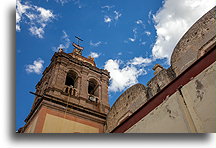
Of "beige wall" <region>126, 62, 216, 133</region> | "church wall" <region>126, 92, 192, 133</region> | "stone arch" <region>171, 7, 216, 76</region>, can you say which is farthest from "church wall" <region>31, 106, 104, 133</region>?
"beige wall" <region>126, 62, 216, 133</region>

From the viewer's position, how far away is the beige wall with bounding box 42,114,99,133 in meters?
7.13

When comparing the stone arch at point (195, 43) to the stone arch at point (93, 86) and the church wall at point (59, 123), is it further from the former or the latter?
the stone arch at point (93, 86)

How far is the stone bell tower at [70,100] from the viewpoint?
24.6ft

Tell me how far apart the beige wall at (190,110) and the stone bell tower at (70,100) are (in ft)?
13.7

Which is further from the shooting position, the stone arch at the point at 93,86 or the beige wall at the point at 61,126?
the stone arch at the point at 93,86

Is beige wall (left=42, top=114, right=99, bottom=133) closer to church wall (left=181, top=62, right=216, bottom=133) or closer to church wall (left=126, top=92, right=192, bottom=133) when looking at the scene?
church wall (left=126, top=92, right=192, bottom=133)

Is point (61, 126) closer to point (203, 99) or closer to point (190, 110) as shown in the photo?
point (190, 110)

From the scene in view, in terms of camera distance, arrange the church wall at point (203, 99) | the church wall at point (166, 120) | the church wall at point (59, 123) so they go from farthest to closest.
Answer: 1. the church wall at point (59, 123)
2. the church wall at point (166, 120)
3. the church wall at point (203, 99)

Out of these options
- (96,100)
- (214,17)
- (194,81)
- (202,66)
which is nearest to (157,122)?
(194,81)

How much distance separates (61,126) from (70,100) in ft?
5.59

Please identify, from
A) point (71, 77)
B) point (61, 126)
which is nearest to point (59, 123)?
point (61, 126)

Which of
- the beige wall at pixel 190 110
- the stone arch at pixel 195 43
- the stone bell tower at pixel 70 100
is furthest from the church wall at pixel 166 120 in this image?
the stone bell tower at pixel 70 100

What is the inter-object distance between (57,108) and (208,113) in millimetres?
5822

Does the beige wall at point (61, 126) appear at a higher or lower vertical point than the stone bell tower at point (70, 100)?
lower
